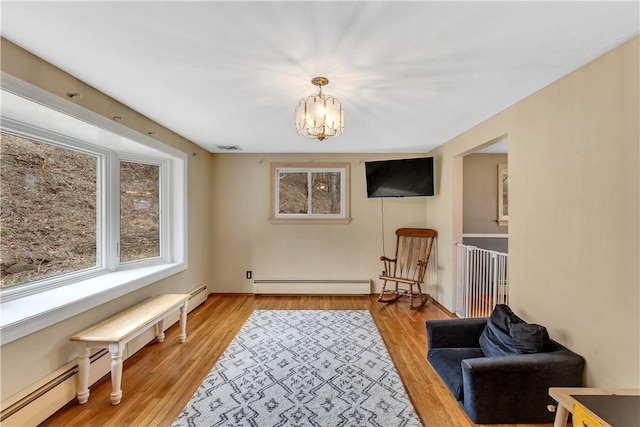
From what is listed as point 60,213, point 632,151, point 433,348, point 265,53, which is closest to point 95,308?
point 60,213

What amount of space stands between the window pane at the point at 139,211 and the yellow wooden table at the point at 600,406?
3.88 metres

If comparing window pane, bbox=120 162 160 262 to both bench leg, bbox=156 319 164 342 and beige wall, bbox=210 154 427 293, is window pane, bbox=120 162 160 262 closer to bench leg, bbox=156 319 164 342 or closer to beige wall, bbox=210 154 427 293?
bench leg, bbox=156 319 164 342

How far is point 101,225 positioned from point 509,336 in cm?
382

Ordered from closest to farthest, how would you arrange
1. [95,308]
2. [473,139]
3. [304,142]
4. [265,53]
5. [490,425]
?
[265,53]
[490,425]
[95,308]
[473,139]
[304,142]

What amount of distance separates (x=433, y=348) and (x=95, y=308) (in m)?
2.87

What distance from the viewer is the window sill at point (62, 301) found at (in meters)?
1.64

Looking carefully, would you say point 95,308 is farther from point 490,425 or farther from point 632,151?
point 632,151

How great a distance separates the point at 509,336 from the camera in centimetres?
196

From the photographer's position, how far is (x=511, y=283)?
2455mm

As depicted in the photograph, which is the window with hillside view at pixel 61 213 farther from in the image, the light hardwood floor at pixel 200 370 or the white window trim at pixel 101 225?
the light hardwood floor at pixel 200 370

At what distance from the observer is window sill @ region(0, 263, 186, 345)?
1639 millimetres

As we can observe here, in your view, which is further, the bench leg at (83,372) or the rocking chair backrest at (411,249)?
the rocking chair backrest at (411,249)

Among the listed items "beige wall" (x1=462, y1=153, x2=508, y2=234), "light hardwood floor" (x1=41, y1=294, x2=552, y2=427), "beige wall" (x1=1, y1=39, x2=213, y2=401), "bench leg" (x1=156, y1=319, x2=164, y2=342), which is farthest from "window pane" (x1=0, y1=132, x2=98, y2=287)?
"beige wall" (x1=462, y1=153, x2=508, y2=234)

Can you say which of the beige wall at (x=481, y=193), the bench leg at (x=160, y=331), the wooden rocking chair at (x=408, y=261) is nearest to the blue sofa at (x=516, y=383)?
the wooden rocking chair at (x=408, y=261)
